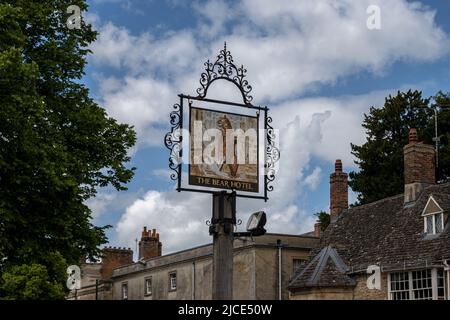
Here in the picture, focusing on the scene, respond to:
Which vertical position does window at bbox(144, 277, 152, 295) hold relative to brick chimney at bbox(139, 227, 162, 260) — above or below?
below

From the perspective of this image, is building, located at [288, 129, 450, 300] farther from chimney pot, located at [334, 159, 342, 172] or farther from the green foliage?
the green foliage

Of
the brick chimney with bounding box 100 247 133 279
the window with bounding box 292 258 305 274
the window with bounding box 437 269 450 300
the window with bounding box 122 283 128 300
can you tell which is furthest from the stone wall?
the brick chimney with bounding box 100 247 133 279

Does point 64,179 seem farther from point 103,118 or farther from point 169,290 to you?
point 169,290

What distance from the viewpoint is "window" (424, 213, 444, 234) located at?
108 feet

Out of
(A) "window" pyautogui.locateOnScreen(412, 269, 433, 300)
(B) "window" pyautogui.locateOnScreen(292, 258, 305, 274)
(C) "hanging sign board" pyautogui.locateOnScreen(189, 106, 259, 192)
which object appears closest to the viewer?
(C) "hanging sign board" pyautogui.locateOnScreen(189, 106, 259, 192)

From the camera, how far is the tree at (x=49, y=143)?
21.8 metres

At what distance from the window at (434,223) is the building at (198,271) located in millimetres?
9173

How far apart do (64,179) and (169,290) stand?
26.2m

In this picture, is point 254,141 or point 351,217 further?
point 351,217

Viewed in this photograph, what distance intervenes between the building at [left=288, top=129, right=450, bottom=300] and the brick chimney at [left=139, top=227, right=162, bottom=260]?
1813 centimetres

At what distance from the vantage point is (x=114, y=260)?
60.2m

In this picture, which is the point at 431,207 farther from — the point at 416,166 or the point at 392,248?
the point at 416,166

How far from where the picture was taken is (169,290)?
47.7 metres
